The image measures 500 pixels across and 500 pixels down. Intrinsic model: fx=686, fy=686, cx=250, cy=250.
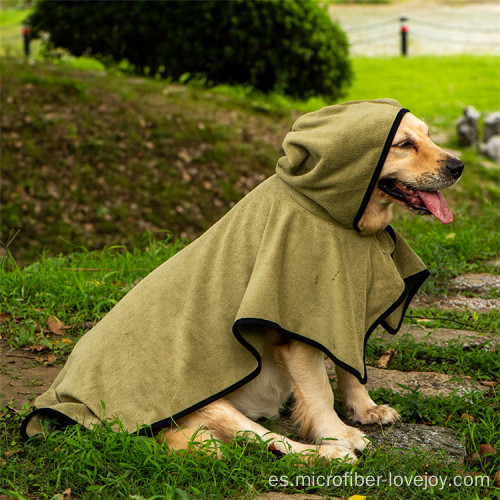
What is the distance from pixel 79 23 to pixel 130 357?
9.60m

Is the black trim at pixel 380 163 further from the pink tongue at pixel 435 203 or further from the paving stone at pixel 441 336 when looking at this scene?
the paving stone at pixel 441 336

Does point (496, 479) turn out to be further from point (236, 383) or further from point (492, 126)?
point (492, 126)

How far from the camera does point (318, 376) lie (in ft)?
11.2

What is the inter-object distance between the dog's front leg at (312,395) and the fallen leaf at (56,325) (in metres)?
1.98

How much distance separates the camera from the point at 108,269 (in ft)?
19.0

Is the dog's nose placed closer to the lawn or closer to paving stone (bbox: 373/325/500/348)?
the lawn

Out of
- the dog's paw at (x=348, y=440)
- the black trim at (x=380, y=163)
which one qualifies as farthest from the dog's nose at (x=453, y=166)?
the dog's paw at (x=348, y=440)

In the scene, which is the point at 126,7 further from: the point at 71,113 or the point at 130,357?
the point at 130,357

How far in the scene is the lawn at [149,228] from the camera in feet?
10.4

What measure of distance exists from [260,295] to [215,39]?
28.2ft

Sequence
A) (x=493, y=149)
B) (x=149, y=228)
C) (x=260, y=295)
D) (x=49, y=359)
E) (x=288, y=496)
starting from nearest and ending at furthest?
(x=288, y=496) → (x=260, y=295) → (x=49, y=359) → (x=149, y=228) → (x=493, y=149)

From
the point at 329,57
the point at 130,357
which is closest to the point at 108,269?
the point at 130,357

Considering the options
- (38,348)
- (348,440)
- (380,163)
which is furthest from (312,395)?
(38,348)

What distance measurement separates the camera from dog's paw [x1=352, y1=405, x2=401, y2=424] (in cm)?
370
